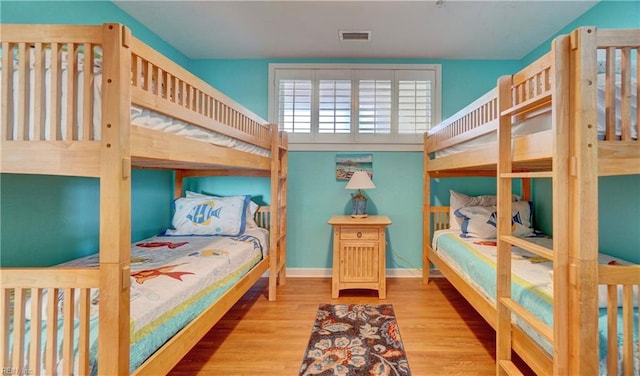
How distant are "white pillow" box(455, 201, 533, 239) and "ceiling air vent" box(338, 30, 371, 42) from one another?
6.34ft

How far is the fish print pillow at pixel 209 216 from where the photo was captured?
8.72 feet

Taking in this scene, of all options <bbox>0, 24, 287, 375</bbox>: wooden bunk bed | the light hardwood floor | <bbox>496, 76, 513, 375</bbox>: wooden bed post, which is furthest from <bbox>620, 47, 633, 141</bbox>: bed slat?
<bbox>0, 24, 287, 375</bbox>: wooden bunk bed

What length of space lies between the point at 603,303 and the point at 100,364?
1.86 metres

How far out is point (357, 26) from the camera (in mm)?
2652

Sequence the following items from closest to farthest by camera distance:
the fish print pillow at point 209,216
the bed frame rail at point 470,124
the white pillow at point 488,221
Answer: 1. the bed frame rail at point 470,124
2. the white pillow at point 488,221
3. the fish print pillow at point 209,216

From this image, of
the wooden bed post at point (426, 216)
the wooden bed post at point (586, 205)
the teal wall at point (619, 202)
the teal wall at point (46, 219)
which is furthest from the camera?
the wooden bed post at point (426, 216)

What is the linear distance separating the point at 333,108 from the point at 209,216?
1810mm

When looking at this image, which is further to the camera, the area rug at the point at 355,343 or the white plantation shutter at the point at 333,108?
the white plantation shutter at the point at 333,108

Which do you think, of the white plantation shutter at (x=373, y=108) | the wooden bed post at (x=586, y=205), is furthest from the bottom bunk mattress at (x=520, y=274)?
the white plantation shutter at (x=373, y=108)

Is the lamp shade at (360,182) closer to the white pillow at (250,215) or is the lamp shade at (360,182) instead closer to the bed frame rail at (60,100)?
the white pillow at (250,215)

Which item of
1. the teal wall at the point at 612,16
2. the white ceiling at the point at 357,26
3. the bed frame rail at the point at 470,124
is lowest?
the bed frame rail at the point at 470,124

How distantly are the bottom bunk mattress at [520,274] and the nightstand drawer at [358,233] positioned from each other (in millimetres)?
642

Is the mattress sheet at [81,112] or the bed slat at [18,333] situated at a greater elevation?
the mattress sheet at [81,112]

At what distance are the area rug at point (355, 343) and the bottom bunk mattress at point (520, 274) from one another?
0.67 metres
